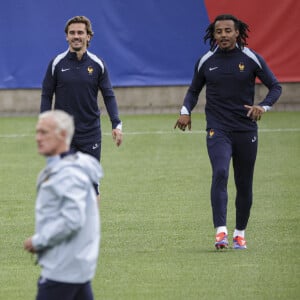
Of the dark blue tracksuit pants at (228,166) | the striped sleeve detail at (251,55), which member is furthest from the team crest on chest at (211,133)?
the striped sleeve detail at (251,55)

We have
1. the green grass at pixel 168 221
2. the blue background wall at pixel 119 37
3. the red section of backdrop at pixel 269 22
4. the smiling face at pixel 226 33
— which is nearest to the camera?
the green grass at pixel 168 221

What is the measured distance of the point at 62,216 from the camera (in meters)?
6.16

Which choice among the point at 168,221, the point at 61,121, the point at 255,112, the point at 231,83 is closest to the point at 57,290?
the point at 61,121

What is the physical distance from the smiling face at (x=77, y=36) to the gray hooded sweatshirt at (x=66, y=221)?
17.3ft

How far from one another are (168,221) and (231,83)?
245 centimetres

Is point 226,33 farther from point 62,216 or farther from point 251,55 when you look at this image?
point 62,216

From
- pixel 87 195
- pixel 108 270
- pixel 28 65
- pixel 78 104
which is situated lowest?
pixel 108 270

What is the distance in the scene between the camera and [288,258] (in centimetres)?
1071

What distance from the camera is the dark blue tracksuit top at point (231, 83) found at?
36.8 feet

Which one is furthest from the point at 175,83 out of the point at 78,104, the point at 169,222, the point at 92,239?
the point at 92,239

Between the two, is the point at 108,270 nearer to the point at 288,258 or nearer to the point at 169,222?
the point at 288,258

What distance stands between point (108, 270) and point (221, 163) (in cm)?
155

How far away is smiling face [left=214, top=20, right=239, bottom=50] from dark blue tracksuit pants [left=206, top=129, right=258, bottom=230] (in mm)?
842

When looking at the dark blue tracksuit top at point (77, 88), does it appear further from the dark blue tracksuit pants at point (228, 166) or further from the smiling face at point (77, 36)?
the dark blue tracksuit pants at point (228, 166)
